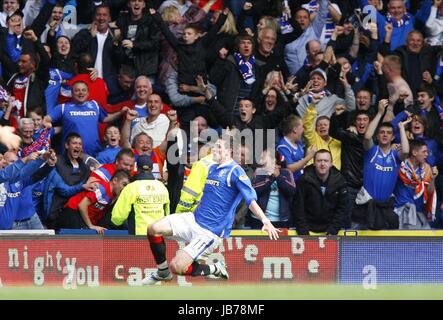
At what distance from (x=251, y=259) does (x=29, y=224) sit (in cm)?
315

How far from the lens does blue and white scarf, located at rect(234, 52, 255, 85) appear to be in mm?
18031

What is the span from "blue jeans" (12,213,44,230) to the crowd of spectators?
0.03 m

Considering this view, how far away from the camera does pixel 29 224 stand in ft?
54.5

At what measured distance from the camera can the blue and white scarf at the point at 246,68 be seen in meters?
18.0

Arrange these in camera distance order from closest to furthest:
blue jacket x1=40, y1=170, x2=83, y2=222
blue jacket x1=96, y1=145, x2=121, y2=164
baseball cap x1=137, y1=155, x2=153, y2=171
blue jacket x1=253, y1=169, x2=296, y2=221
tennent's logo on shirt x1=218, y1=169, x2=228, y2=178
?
tennent's logo on shirt x1=218, y1=169, x2=228, y2=178, baseball cap x1=137, y1=155, x2=153, y2=171, blue jacket x1=40, y1=170, x2=83, y2=222, blue jacket x1=253, y1=169, x2=296, y2=221, blue jacket x1=96, y1=145, x2=121, y2=164

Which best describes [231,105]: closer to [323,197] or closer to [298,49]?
[298,49]

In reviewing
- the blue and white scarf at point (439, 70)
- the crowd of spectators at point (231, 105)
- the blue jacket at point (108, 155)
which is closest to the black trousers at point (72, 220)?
the crowd of spectators at point (231, 105)

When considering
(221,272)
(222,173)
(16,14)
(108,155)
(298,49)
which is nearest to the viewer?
(222,173)

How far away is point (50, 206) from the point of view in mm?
16875

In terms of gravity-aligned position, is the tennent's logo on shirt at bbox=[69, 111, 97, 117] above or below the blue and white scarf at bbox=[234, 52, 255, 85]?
below

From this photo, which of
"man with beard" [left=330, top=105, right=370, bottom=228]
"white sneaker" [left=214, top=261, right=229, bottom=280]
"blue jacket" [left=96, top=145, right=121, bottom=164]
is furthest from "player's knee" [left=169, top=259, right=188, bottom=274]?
"man with beard" [left=330, top=105, right=370, bottom=228]

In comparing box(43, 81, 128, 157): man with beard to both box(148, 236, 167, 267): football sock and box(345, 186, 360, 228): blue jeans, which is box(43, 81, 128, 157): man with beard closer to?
box(148, 236, 167, 267): football sock

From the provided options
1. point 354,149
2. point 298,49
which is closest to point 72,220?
point 354,149
